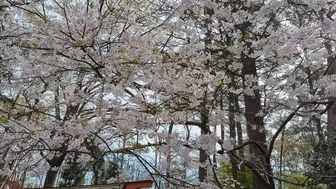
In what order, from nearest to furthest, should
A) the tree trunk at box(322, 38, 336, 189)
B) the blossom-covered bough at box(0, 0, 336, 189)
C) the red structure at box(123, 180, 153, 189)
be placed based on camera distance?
the blossom-covered bough at box(0, 0, 336, 189) → the red structure at box(123, 180, 153, 189) → the tree trunk at box(322, 38, 336, 189)

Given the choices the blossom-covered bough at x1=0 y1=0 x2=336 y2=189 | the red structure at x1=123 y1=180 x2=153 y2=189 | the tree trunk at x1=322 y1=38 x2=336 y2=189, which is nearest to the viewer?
the blossom-covered bough at x1=0 y1=0 x2=336 y2=189

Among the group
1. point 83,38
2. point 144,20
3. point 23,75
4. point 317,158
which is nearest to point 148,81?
point 144,20

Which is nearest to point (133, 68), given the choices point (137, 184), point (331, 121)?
point (137, 184)

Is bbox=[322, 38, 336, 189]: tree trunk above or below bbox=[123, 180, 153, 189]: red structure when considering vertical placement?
above

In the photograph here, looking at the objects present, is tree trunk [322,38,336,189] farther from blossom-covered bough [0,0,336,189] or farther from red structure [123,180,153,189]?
red structure [123,180,153,189]

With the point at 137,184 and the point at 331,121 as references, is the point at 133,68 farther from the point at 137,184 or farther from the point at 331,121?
the point at 331,121

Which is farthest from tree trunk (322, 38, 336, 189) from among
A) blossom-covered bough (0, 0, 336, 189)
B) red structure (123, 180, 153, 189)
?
red structure (123, 180, 153, 189)

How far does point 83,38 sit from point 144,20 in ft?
2.99

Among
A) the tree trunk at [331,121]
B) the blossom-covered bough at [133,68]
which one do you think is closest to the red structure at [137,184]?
the blossom-covered bough at [133,68]

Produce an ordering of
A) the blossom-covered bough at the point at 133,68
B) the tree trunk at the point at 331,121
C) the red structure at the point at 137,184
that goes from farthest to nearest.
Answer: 1. the tree trunk at the point at 331,121
2. the red structure at the point at 137,184
3. the blossom-covered bough at the point at 133,68

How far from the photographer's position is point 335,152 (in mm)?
4668

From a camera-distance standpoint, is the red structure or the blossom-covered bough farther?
the red structure

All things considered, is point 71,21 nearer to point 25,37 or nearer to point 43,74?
point 43,74

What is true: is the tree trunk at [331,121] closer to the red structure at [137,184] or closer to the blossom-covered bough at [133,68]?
the blossom-covered bough at [133,68]
